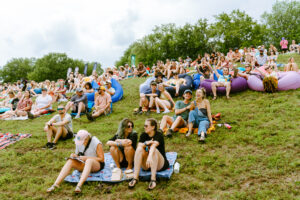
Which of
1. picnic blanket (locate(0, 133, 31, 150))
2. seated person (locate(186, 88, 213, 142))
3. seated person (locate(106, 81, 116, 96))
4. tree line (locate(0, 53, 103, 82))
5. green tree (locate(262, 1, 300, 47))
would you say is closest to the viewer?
seated person (locate(186, 88, 213, 142))

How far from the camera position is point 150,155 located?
351 cm

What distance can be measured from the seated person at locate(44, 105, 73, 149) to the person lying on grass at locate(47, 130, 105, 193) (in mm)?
2055

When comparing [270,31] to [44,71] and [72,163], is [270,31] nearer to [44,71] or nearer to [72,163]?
[72,163]

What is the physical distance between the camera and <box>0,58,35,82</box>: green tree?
56084mm

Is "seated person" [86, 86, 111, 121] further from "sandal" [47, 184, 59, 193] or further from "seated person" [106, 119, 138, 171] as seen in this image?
"sandal" [47, 184, 59, 193]

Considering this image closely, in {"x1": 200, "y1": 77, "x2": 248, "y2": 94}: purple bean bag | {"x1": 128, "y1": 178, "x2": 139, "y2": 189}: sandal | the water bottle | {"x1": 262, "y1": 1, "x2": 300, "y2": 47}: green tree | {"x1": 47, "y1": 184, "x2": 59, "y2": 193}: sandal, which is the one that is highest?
{"x1": 262, "y1": 1, "x2": 300, "y2": 47}: green tree

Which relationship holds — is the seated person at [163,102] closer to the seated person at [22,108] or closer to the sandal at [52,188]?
the sandal at [52,188]

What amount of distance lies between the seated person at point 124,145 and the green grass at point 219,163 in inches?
20.4

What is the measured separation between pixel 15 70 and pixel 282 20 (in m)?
62.2

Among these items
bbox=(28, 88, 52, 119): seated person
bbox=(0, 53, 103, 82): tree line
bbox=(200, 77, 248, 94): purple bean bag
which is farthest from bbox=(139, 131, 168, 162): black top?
bbox=(0, 53, 103, 82): tree line

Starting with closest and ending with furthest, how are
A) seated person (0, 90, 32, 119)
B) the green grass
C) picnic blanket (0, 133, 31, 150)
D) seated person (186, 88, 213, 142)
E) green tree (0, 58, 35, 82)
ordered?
the green grass < seated person (186, 88, 213, 142) < picnic blanket (0, 133, 31, 150) < seated person (0, 90, 32, 119) < green tree (0, 58, 35, 82)

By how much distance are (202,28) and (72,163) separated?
117 feet

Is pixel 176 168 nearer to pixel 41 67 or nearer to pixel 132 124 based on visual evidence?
pixel 132 124

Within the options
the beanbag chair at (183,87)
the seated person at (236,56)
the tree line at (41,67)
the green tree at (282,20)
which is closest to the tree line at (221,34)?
the green tree at (282,20)
